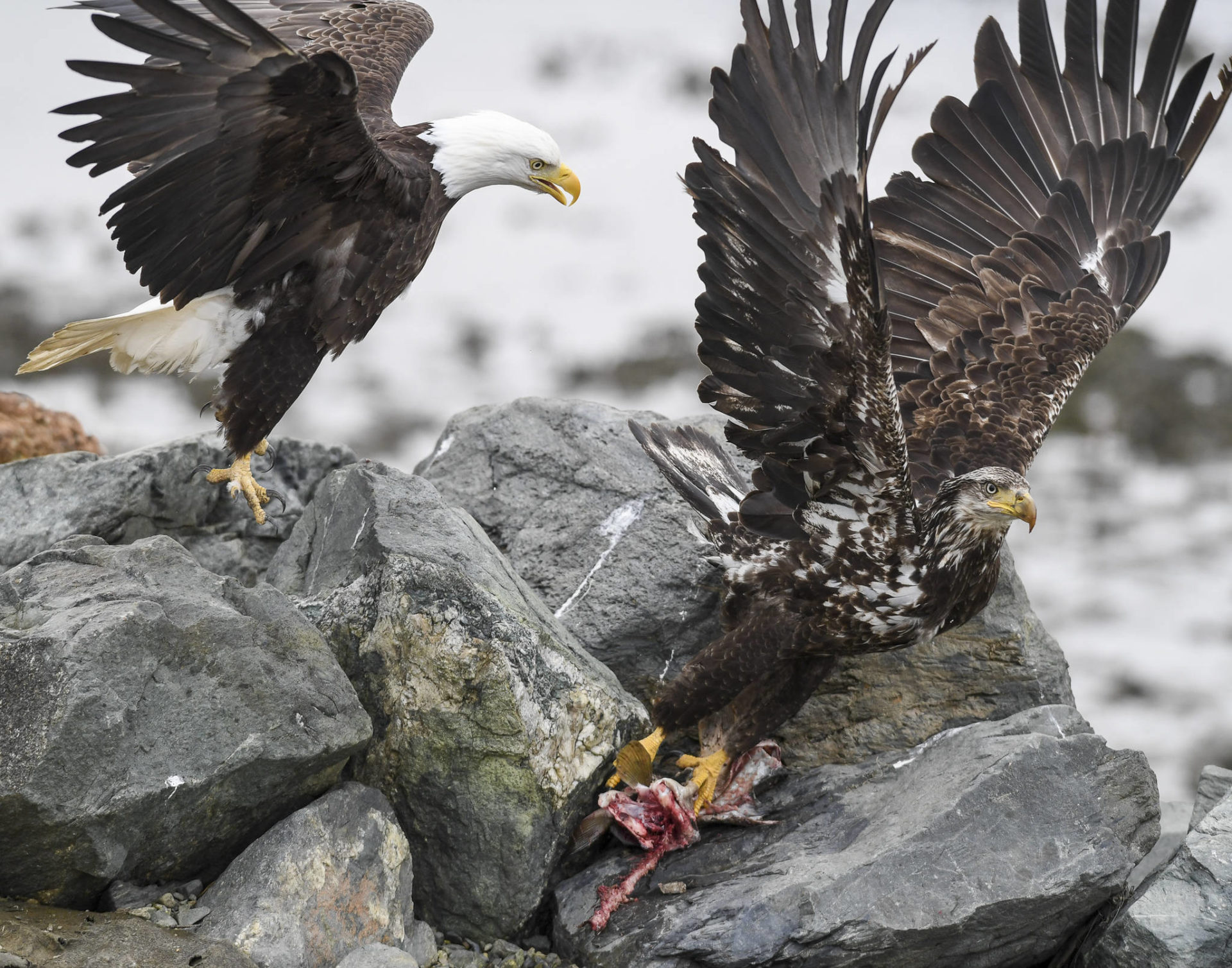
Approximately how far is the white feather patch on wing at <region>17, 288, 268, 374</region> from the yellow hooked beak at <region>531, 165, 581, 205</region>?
1.18m

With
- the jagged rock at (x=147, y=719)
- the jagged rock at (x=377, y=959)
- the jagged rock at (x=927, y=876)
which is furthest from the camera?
the jagged rock at (x=927, y=876)

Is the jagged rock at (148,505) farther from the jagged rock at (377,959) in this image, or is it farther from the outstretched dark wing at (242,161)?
the jagged rock at (377,959)

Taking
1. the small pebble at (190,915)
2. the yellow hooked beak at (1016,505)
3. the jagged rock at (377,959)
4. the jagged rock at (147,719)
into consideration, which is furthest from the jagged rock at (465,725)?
the yellow hooked beak at (1016,505)

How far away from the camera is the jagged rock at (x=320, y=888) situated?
3270 millimetres

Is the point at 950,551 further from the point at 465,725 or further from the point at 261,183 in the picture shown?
the point at 261,183

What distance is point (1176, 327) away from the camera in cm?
985

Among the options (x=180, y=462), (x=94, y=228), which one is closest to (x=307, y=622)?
(x=180, y=462)

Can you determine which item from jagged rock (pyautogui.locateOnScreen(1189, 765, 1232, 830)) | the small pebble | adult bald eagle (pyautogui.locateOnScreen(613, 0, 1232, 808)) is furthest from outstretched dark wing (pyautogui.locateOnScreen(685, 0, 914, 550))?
the small pebble

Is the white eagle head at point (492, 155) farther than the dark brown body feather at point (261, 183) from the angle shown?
Yes

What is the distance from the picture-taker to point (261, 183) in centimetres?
402

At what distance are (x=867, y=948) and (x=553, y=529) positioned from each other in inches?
75.3

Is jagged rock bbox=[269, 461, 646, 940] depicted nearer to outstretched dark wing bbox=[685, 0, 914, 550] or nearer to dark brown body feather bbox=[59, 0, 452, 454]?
outstretched dark wing bbox=[685, 0, 914, 550]

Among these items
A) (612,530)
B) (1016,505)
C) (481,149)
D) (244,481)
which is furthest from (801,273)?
(244,481)

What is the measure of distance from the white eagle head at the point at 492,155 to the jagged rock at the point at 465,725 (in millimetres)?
1542
